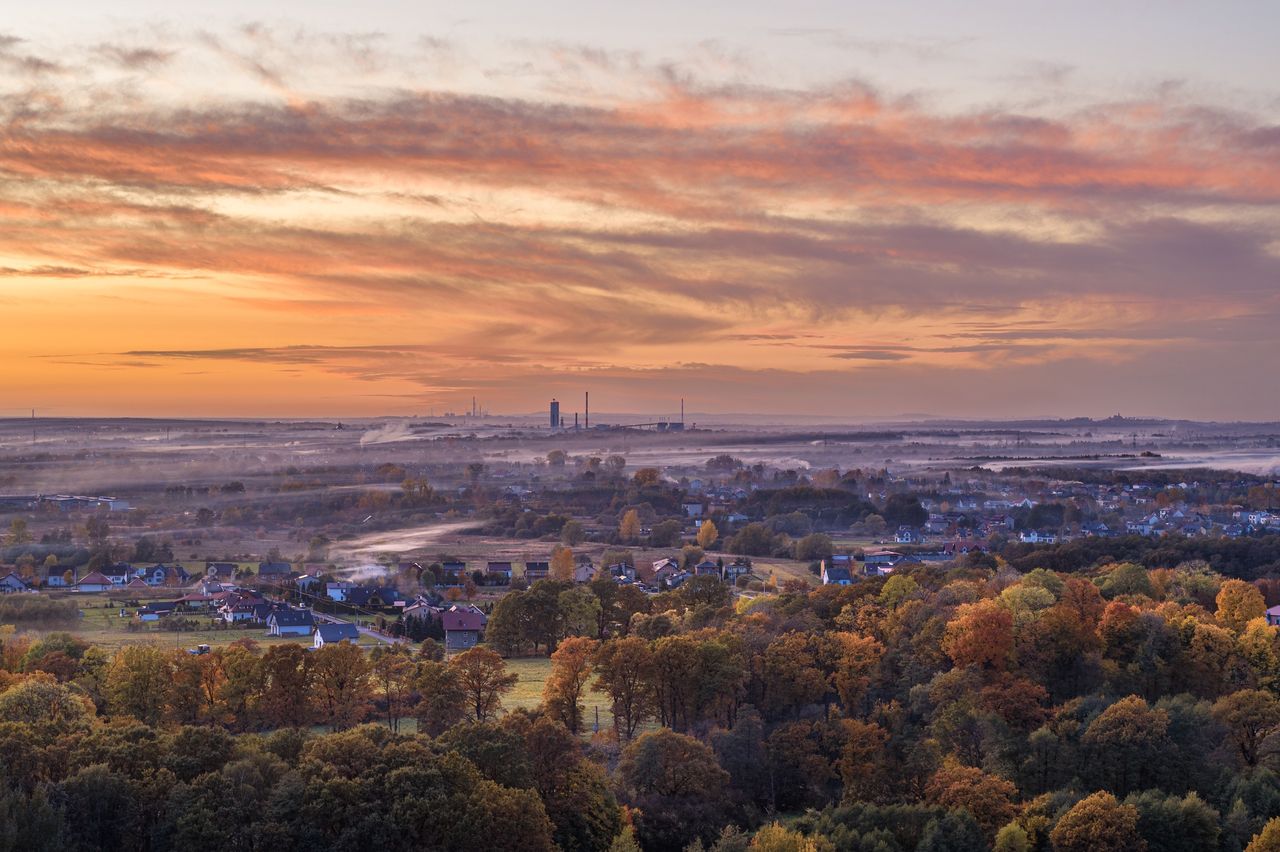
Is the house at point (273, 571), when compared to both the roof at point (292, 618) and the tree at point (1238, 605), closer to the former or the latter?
the roof at point (292, 618)

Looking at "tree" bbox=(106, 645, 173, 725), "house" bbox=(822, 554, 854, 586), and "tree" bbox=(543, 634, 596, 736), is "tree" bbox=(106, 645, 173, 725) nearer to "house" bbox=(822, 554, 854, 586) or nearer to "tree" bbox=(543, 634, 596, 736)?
"tree" bbox=(543, 634, 596, 736)

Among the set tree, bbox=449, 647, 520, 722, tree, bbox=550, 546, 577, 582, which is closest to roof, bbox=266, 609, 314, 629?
tree, bbox=550, 546, 577, 582

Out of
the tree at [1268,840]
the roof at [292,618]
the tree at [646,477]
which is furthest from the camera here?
the tree at [646,477]

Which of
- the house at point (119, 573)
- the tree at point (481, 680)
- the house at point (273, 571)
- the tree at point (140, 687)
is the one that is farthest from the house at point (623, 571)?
the tree at point (140, 687)

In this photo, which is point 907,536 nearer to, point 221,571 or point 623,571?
point 623,571

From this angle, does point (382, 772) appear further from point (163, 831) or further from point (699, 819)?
point (699, 819)

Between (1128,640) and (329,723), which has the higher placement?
(1128,640)

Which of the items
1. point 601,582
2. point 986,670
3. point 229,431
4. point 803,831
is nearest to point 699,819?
point 803,831

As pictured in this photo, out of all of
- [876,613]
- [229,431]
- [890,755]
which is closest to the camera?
[890,755]

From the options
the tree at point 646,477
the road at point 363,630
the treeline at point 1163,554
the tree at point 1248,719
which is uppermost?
the tree at point 646,477
